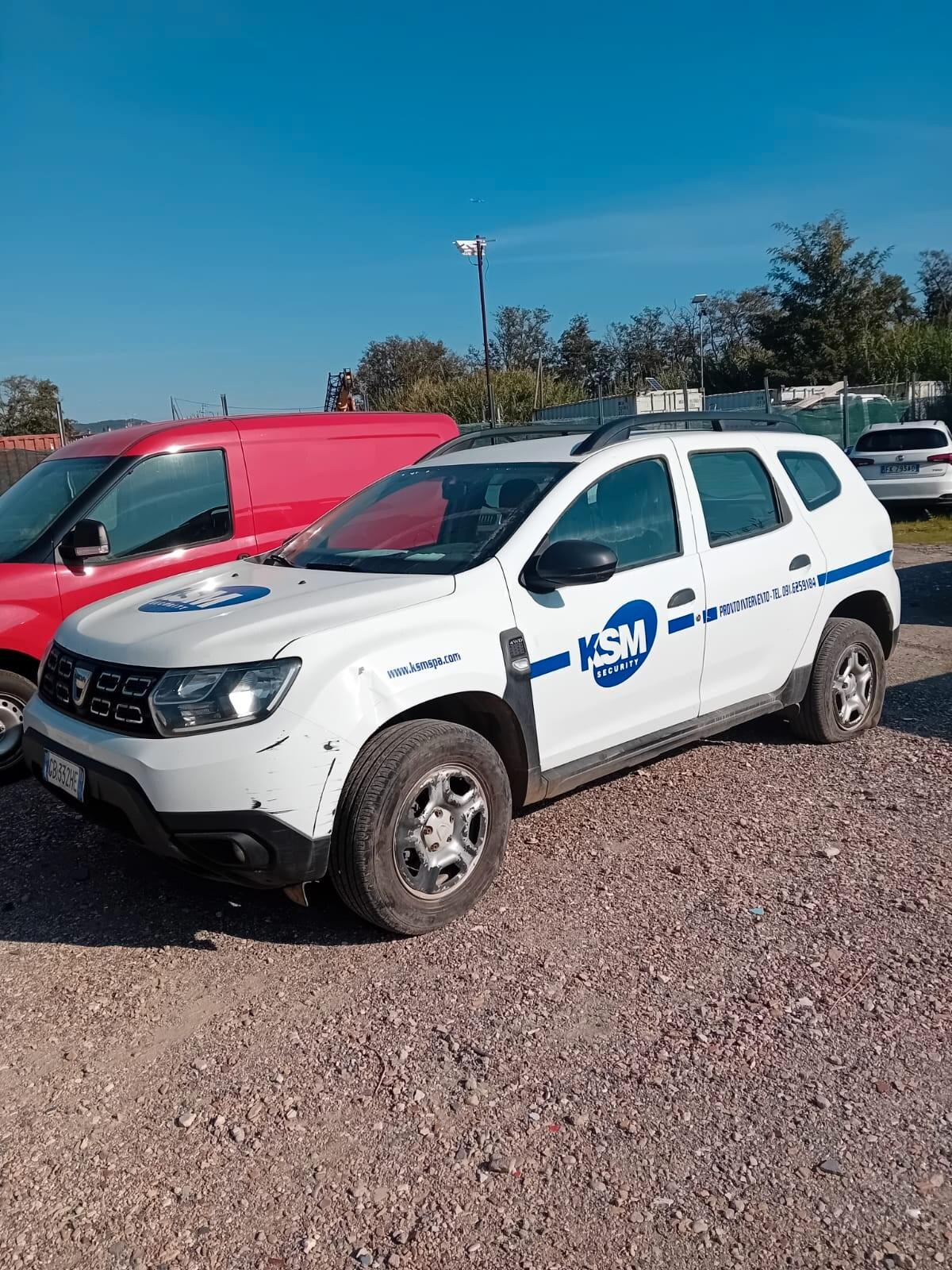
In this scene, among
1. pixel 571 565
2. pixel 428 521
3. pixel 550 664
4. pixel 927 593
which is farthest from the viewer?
pixel 927 593

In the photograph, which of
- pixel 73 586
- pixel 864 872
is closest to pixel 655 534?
pixel 864 872

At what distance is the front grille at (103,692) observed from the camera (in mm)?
3330

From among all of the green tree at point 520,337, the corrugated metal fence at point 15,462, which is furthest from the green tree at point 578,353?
the corrugated metal fence at point 15,462

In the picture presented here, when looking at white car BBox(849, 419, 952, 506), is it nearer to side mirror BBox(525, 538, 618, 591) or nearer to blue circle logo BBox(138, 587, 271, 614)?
side mirror BBox(525, 538, 618, 591)

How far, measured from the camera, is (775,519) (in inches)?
197

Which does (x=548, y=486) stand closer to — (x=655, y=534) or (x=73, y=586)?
(x=655, y=534)

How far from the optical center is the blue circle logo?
12.4 feet

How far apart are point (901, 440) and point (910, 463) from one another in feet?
1.54

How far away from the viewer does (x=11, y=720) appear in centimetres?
551

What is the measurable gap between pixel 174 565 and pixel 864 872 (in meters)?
4.19

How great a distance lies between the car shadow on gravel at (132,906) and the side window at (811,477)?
3.09 m

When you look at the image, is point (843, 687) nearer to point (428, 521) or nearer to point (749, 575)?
point (749, 575)

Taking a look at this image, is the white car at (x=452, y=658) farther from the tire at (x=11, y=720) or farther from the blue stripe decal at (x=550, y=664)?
the tire at (x=11, y=720)

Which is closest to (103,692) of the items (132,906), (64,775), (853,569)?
(64,775)
